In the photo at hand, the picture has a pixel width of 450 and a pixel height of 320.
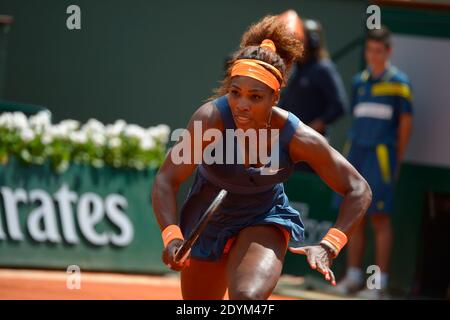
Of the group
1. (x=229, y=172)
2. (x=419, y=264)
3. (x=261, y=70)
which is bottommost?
(x=419, y=264)

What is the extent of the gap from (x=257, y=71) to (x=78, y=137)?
4253 mm

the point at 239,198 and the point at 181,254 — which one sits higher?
the point at 239,198

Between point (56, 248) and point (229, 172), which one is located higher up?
point (229, 172)

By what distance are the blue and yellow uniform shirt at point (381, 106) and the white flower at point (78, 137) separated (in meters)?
2.39

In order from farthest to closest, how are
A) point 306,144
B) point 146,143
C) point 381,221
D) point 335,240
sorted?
point 146,143 < point 381,221 < point 306,144 < point 335,240

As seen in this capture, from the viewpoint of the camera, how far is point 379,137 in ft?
31.8

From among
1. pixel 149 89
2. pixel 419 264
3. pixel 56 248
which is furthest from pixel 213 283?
pixel 149 89

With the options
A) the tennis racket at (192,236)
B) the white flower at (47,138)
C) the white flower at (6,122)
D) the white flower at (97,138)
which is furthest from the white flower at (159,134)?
the tennis racket at (192,236)

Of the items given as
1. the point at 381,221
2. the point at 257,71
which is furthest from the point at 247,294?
the point at 381,221

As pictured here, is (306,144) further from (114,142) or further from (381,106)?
(114,142)

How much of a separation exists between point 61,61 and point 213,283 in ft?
18.0

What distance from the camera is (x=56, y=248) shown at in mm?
9484

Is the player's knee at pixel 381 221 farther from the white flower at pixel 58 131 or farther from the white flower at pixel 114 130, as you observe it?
the white flower at pixel 58 131
